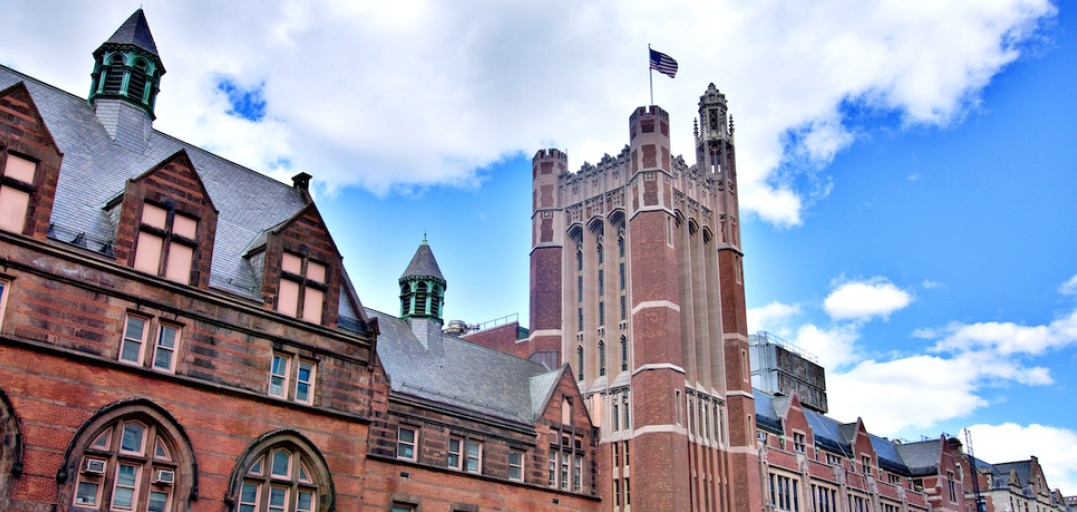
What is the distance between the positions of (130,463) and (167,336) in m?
4.23

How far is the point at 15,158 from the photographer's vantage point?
94.9 ft

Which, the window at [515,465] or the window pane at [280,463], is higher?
the window at [515,465]

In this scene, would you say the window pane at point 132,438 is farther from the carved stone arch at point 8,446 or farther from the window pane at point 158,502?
the carved stone arch at point 8,446

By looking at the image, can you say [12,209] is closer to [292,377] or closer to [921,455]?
[292,377]

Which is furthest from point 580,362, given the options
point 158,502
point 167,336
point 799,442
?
point 158,502

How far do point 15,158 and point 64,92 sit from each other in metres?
8.26

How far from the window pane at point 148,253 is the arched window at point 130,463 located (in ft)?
14.9

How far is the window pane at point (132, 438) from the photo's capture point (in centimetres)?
2875

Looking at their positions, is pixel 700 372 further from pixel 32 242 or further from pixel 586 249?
pixel 32 242

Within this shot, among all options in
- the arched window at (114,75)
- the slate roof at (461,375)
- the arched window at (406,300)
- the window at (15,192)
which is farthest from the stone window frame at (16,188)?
the arched window at (406,300)

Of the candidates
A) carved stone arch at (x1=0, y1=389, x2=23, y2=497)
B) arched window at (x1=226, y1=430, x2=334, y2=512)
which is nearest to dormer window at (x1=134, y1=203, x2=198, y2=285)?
carved stone arch at (x1=0, y1=389, x2=23, y2=497)

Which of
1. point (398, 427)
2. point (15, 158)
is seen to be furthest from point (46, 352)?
point (398, 427)

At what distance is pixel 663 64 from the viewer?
213 feet

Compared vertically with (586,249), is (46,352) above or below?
below
